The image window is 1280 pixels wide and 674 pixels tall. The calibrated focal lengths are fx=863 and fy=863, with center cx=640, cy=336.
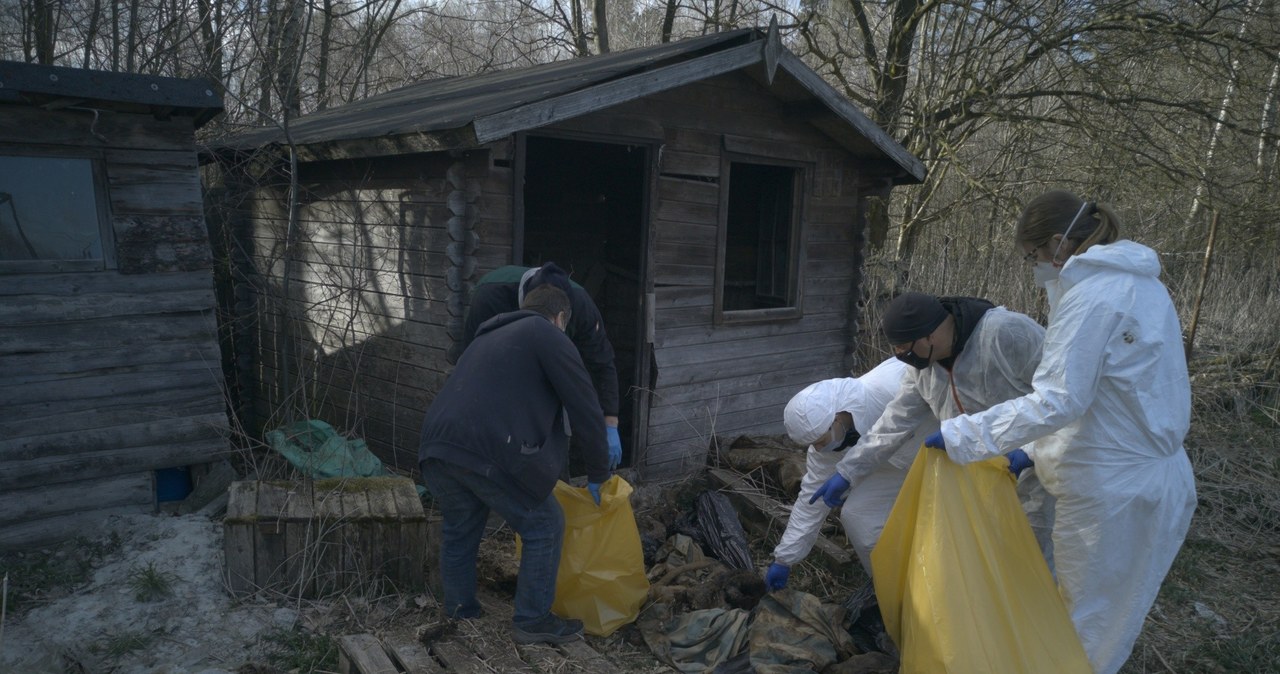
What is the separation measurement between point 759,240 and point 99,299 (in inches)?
178

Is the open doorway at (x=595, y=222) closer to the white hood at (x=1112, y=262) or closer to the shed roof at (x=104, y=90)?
the shed roof at (x=104, y=90)

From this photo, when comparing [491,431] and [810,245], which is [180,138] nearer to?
[491,431]

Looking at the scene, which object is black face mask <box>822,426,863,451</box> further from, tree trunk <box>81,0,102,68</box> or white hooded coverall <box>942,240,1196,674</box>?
tree trunk <box>81,0,102,68</box>

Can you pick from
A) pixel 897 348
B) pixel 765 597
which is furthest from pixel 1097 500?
pixel 765 597

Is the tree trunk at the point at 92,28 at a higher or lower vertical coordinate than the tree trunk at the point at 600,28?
lower

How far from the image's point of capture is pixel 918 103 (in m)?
10.0

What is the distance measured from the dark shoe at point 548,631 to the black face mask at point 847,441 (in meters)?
1.35

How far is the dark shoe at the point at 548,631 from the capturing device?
3521 millimetres

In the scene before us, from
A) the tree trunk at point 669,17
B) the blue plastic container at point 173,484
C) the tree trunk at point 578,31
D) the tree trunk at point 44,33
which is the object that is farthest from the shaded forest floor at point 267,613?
the tree trunk at point 578,31

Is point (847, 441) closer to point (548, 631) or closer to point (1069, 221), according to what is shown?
point (1069, 221)

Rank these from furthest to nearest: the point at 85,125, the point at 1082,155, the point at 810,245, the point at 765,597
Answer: the point at 1082,155
the point at 810,245
the point at 85,125
the point at 765,597

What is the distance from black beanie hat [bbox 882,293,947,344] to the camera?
3.15m

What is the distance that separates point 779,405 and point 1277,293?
616 centimetres

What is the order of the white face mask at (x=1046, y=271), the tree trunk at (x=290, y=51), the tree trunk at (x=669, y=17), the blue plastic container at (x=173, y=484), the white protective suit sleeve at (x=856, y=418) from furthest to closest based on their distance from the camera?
1. the tree trunk at (x=669, y=17)
2. the tree trunk at (x=290, y=51)
3. the blue plastic container at (x=173, y=484)
4. the white protective suit sleeve at (x=856, y=418)
5. the white face mask at (x=1046, y=271)
